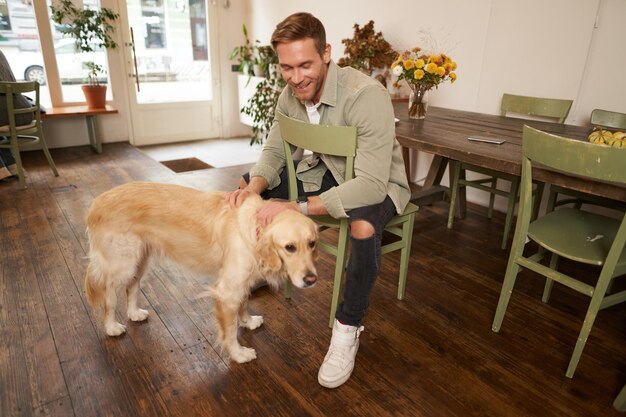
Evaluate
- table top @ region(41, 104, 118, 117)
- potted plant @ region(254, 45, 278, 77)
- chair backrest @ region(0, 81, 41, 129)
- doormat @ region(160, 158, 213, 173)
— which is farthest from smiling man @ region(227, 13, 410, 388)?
table top @ region(41, 104, 118, 117)

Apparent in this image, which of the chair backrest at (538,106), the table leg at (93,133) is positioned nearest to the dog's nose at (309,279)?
the chair backrest at (538,106)

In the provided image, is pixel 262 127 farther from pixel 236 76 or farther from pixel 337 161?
pixel 337 161

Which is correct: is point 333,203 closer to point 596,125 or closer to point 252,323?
point 252,323

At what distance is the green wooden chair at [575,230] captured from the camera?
1295mm

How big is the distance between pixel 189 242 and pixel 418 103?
176 cm

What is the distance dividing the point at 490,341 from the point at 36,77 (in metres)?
5.41

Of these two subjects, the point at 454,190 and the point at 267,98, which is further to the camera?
the point at 267,98

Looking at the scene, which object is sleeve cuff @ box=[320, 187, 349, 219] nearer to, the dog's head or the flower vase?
the dog's head

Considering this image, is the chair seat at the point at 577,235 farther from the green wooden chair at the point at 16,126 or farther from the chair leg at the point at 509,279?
the green wooden chair at the point at 16,126

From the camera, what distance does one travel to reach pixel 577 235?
5.44ft

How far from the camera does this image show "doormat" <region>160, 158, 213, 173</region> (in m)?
4.55

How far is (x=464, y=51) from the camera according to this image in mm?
3379

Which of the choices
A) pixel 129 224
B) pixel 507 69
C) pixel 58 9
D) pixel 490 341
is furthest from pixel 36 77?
pixel 490 341

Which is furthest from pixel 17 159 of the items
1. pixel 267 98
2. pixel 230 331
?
pixel 230 331
